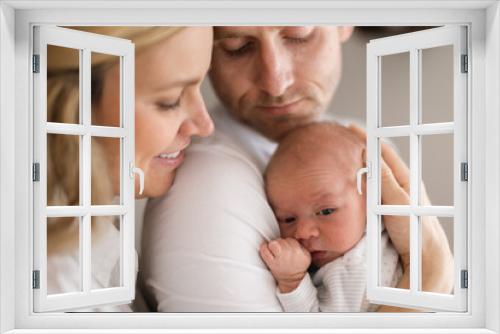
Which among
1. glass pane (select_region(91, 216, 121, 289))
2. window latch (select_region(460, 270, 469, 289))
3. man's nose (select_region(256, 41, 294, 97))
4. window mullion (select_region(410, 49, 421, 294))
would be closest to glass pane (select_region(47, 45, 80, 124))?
glass pane (select_region(91, 216, 121, 289))

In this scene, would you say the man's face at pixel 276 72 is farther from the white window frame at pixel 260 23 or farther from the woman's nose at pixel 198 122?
the white window frame at pixel 260 23

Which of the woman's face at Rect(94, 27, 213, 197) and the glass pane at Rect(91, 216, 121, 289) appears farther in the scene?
the woman's face at Rect(94, 27, 213, 197)

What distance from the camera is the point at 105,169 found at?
2.96 metres

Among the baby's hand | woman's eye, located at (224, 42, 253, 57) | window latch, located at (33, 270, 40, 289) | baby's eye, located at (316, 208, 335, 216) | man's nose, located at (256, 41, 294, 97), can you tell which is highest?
woman's eye, located at (224, 42, 253, 57)

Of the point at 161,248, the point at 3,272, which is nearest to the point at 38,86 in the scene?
the point at 3,272

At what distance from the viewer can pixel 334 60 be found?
3580 mm

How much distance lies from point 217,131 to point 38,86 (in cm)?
128

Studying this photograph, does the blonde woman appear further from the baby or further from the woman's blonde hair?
the baby

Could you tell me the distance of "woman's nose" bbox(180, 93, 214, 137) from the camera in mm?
3320

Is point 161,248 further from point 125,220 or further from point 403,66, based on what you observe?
point 403,66

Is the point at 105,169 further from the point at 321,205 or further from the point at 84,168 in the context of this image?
the point at 321,205

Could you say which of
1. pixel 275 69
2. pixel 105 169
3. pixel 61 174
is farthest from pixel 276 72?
pixel 61 174

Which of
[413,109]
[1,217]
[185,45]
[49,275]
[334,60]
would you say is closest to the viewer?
[1,217]

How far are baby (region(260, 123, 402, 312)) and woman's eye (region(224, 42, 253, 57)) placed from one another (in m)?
0.54
